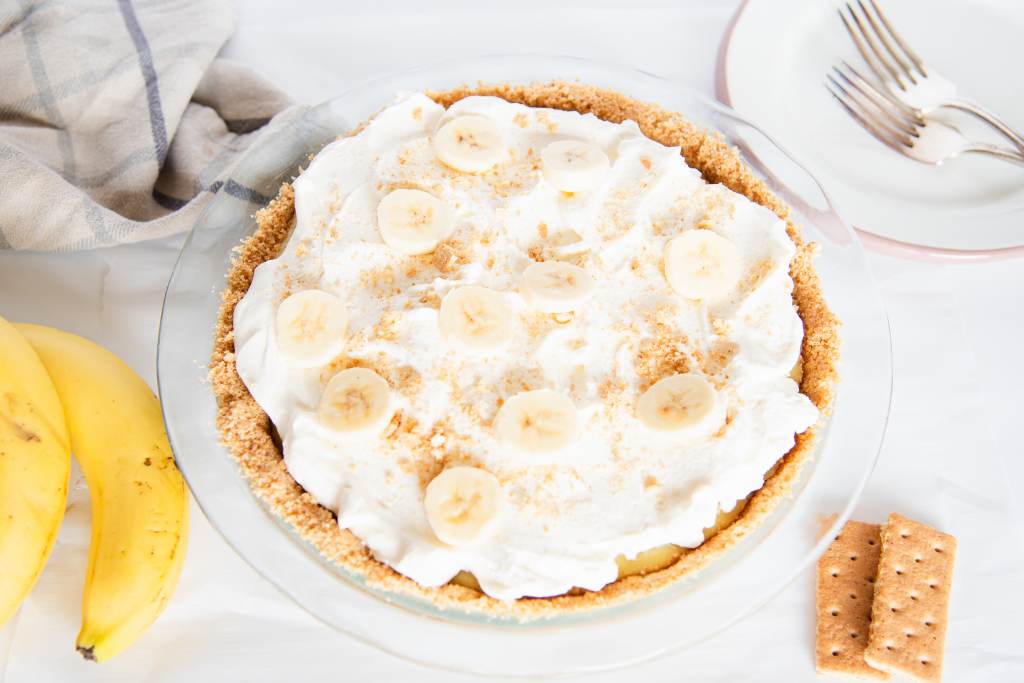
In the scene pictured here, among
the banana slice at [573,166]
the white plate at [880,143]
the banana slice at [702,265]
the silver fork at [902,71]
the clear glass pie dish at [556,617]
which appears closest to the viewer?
the clear glass pie dish at [556,617]

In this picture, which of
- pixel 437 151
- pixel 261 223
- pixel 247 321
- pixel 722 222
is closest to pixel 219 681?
pixel 247 321

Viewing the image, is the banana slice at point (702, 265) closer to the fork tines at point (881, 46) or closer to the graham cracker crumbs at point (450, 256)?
the graham cracker crumbs at point (450, 256)

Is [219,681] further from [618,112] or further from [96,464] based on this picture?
[618,112]

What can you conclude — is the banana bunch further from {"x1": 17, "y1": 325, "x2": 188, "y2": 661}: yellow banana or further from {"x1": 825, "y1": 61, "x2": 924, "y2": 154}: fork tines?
{"x1": 825, "y1": 61, "x2": 924, "y2": 154}: fork tines

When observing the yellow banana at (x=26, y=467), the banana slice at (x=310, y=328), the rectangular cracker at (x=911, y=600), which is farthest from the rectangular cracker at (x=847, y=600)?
the yellow banana at (x=26, y=467)

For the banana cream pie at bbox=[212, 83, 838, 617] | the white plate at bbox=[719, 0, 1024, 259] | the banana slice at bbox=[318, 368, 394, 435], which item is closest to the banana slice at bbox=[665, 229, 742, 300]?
the banana cream pie at bbox=[212, 83, 838, 617]
